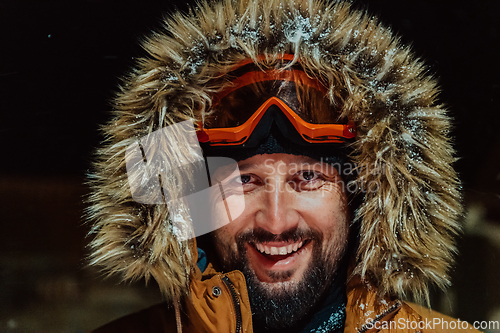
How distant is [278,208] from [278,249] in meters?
0.16

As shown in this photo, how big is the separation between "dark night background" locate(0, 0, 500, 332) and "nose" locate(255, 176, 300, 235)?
79cm

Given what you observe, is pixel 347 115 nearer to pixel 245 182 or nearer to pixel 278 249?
pixel 245 182

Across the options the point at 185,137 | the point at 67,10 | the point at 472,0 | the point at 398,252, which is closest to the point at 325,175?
the point at 398,252

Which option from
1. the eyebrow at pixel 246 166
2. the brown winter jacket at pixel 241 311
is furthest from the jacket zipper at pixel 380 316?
the eyebrow at pixel 246 166

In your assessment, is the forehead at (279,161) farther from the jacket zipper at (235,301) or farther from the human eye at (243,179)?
the jacket zipper at (235,301)

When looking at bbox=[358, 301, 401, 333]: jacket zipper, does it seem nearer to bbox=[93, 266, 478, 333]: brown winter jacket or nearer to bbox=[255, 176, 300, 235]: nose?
bbox=[93, 266, 478, 333]: brown winter jacket

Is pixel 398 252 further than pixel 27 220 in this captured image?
No

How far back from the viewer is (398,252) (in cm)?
123

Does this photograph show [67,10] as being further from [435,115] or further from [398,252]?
[398,252]

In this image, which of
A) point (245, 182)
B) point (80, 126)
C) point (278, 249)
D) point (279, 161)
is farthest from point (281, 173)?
point (80, 126)

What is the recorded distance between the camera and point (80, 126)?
1.54 metres

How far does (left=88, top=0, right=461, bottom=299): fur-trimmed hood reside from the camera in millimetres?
1208

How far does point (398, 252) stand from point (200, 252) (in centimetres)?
78

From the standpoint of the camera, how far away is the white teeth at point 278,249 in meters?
1.30
